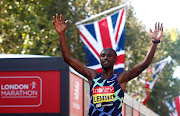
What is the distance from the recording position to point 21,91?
8820 millimetres

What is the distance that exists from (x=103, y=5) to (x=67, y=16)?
7.65 m

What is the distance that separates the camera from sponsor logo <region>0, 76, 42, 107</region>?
345 inches

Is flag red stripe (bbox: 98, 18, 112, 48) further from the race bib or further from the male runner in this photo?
the race bib

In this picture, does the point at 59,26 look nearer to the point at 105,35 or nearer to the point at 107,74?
the point at 107,74

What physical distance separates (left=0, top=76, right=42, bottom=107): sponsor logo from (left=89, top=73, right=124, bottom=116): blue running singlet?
4.37 m

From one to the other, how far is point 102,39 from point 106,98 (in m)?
15.0

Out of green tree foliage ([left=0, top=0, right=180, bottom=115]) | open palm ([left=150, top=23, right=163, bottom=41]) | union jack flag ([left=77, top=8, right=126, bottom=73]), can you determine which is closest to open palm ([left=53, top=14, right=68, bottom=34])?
open palm ([left=150, top=23, right=163, bottom=41])

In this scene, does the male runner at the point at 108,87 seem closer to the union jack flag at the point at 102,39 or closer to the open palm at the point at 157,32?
the open palm at the point at 157,32

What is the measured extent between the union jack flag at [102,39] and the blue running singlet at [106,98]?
1438cm

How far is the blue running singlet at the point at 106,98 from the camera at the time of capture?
4465 mm

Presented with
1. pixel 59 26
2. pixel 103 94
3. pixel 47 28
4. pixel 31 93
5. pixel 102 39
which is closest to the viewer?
pixel 103 94

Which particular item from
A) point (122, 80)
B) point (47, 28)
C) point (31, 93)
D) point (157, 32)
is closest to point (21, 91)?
point (31, 93)

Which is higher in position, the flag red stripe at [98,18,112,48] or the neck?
the flag red stripe at [98,18,112,48]

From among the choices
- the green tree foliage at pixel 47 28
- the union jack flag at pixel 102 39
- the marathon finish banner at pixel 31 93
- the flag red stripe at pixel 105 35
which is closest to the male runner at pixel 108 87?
the marathon finish banner at pixel 31 93
